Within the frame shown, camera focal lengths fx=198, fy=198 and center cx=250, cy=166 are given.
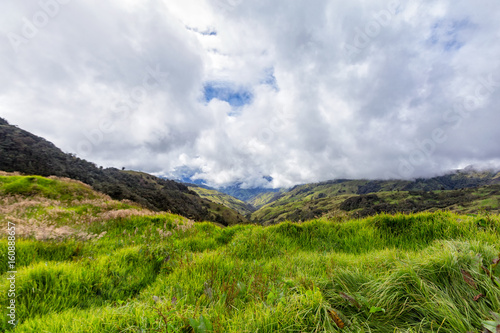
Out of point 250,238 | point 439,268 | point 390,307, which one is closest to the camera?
point 390,307

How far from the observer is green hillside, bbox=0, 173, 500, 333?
2572 millimetres

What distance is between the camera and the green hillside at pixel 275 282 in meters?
2.57

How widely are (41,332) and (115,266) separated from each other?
237cm

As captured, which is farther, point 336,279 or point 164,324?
point 336,279

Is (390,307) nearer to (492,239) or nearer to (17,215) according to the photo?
(492,239)

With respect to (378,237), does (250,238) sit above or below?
below

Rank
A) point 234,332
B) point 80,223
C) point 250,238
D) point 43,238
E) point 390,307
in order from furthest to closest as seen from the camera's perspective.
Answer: point 80,223 → point 250,238 → point 43,238 → point 390,307 → point 234,332

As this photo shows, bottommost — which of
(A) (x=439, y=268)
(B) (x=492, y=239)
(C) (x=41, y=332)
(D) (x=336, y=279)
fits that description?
(C) (x=41, y=332)

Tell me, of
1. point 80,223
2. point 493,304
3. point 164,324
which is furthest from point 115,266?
point 493,304

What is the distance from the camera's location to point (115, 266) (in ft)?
15.7

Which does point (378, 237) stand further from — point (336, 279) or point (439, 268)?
point (336, 279)

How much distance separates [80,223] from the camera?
9055 millimetres

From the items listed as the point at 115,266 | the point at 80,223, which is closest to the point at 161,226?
the point at 80,223

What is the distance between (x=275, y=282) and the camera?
4047mm
